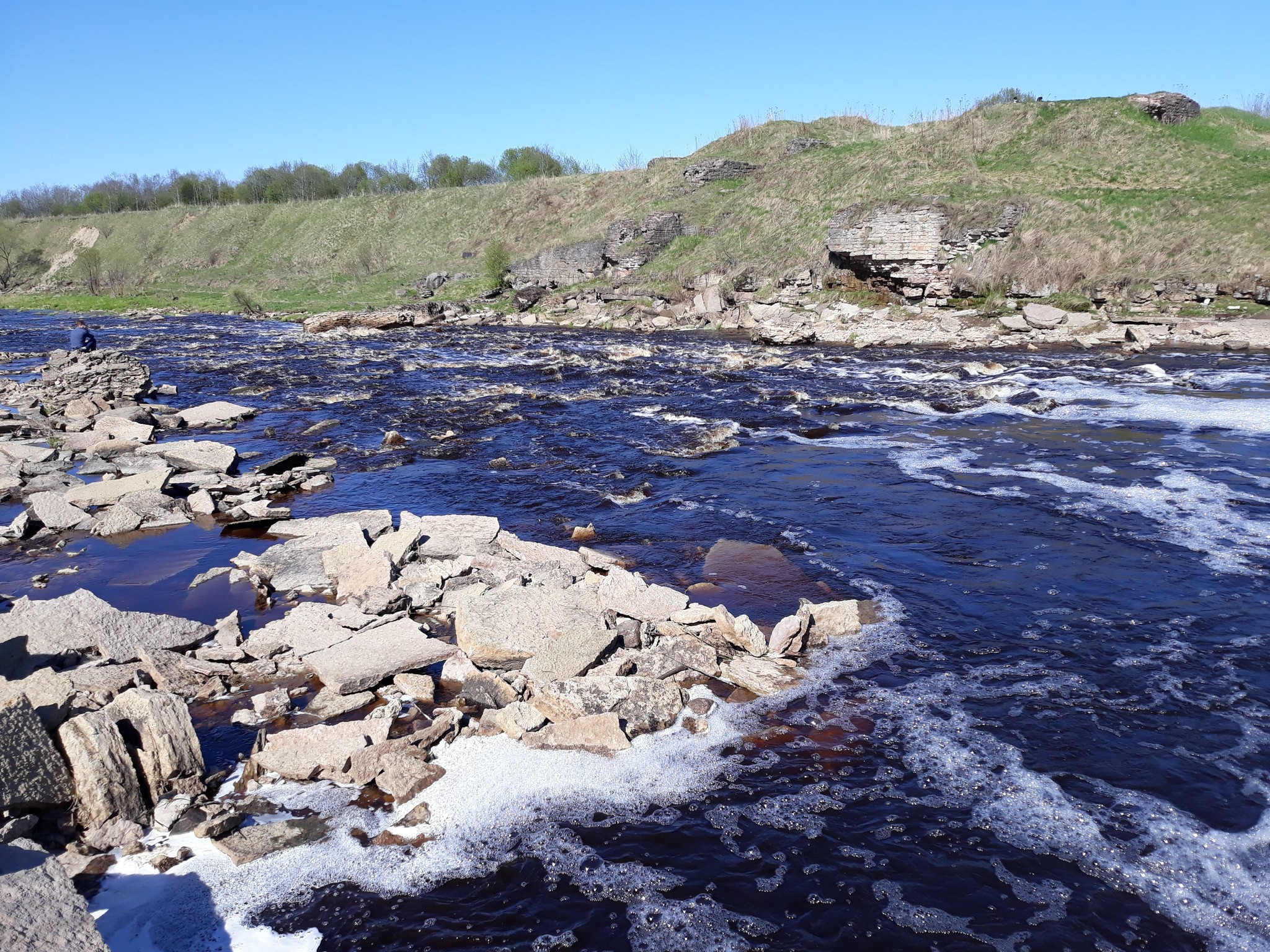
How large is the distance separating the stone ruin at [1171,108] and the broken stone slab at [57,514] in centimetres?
5078

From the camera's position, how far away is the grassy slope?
109 feet

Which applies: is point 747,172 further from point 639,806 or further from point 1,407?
point 639,806

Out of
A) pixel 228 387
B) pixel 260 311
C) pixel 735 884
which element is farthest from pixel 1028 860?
pixel 260 311

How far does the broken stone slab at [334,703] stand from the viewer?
256 inches

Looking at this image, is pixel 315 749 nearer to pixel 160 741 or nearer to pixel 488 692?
pixel 160 741

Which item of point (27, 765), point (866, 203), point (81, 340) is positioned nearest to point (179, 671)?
point (27, 765)

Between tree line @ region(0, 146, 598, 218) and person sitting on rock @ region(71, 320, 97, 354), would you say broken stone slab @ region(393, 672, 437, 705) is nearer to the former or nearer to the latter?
person sitting on rock @ region(71, 320, 97, 354)

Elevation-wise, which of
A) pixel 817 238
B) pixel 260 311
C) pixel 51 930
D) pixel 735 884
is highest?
pixel 817 238

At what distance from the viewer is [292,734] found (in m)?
5.91

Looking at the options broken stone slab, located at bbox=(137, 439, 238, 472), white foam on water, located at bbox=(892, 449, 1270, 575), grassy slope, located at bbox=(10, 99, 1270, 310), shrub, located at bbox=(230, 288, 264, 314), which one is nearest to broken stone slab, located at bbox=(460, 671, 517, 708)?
white foam on water, located at bbox=(892, 449, 1270, 575)

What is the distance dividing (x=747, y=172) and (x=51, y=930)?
62.1 metres

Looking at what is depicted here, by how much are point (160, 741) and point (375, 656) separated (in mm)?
1965

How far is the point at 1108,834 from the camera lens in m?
5.19

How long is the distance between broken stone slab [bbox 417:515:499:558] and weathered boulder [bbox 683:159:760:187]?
53.8 metres
